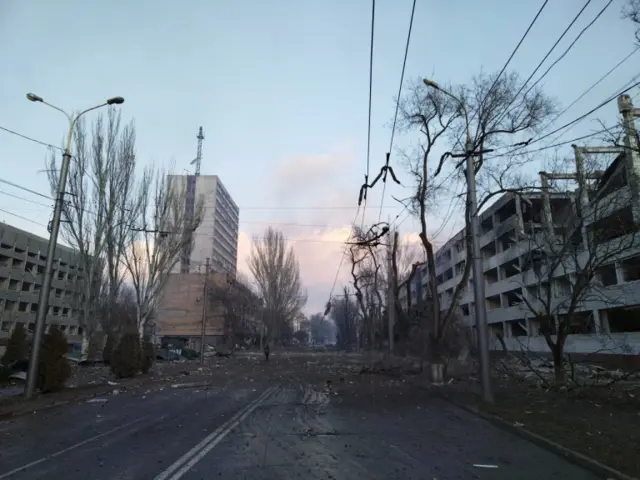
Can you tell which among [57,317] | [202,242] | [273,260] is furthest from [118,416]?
[202,242]

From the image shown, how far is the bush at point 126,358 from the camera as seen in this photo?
23750 millimetres

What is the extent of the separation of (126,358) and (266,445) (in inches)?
713

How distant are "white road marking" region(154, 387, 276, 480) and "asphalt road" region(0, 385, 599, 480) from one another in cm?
2

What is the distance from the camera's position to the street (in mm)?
6461

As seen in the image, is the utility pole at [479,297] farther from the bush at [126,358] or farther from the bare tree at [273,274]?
the bare tree at [273,274]

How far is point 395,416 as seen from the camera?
468 inches

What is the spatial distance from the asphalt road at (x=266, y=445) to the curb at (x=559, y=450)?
0.16m

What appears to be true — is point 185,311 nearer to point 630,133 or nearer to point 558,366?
point 558,366

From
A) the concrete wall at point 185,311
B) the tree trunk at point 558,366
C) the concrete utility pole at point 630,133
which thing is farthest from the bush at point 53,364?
the concrete wall at point 185,311

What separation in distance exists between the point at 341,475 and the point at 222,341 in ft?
284

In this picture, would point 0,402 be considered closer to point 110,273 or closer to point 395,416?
point 395,416

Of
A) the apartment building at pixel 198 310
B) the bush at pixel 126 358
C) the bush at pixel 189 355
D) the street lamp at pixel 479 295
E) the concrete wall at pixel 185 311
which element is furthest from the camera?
the concrete wall at pixel 185 311

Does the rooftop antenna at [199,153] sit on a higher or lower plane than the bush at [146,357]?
higher

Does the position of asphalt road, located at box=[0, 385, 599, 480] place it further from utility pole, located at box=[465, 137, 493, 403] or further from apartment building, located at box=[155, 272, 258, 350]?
apartment building, located at box=[155, 272, 258, 350]
